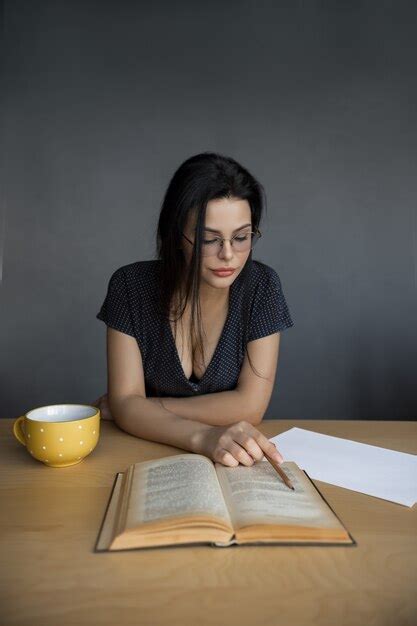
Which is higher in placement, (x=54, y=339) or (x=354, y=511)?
(x=354, y=511)

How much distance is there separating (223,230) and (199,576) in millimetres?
742

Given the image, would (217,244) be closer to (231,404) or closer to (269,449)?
(231,404)

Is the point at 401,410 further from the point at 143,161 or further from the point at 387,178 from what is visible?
the point at 143,161

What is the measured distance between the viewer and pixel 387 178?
8.37 feet

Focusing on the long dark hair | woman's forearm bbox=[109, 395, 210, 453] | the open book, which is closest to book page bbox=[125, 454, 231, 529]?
the open book

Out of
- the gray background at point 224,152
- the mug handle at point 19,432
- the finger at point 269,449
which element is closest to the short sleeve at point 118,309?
the mug handle at point 19,432

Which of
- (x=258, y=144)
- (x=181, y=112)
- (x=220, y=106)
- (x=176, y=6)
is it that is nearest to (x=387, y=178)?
(x=258, y=144)

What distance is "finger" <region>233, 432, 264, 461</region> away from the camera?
83 centimetres

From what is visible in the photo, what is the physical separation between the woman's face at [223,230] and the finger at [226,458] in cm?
44

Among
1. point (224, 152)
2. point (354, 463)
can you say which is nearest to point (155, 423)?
point (354, 463)

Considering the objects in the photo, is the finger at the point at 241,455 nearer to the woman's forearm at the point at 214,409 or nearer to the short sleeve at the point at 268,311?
the woman's forearm at the point at 214,409

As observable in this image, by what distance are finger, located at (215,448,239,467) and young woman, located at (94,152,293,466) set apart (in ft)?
0.40

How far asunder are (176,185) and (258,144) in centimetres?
147

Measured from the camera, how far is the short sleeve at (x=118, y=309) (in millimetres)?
1249
